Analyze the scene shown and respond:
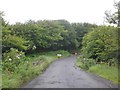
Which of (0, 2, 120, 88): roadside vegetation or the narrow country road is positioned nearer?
the narrow country road

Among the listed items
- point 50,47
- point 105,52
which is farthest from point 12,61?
point 50,47

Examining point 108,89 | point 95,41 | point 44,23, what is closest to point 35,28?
point 44,23

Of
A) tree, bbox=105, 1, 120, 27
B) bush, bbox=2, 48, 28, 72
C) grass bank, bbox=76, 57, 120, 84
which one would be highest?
tree, bbox=105, 1, 120, 27

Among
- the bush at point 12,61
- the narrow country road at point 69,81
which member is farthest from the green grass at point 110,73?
the bush at point 12,61

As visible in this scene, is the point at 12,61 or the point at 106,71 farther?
the point at 106,71

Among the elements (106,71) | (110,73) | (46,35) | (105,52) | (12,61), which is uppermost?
(46,35)

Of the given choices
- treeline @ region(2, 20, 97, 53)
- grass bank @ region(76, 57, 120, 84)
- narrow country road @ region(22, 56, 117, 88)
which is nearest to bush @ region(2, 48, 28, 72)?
narrow country road @ region(22, 56, 117, 88)

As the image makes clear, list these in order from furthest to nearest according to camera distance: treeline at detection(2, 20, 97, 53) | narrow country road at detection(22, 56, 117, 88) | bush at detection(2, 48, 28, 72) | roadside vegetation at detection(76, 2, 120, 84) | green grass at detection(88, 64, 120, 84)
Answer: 1. treeline at detection(2, 20, 97, 53)
2. bush at detection(2, 48, 28, 72)
3. roadside vegetation at detection(76, 2, 120, 84)
4. green grass at detection(88, 64, 120, 84)
5. narrow country road at detection(22, 56, 117, 88)

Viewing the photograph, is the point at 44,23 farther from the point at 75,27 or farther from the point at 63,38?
the point at 75,27

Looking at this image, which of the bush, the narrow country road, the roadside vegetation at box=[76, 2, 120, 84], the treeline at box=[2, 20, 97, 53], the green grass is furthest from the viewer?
the treeline at box=[2, 20, 97, 53]

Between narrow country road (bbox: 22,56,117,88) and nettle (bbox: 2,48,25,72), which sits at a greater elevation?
nettle (bbox: 2,48,25,72)

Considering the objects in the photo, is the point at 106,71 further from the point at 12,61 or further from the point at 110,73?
the point at 12,61

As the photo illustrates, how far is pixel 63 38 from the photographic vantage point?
83.4 metres

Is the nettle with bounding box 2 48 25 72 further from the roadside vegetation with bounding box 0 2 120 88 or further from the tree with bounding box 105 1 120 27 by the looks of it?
the tree with bounding box 105 1 120 27
